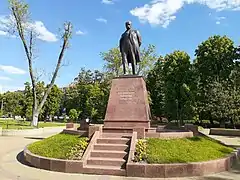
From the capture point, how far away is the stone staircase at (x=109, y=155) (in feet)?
25.8

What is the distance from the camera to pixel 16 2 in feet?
90.5

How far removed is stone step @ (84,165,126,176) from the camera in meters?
7.69

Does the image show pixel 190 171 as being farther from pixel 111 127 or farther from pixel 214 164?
pixel 111 127

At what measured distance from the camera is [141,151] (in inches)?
325

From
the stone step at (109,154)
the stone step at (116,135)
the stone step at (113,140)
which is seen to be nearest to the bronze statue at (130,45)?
the stone step at (116,135)

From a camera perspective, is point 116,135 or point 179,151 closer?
point 179,151

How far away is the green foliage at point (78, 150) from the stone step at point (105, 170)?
555mm

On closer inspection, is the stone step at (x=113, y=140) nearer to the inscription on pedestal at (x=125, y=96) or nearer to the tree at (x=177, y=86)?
the inscription on pedestal at (x=125, y=96)

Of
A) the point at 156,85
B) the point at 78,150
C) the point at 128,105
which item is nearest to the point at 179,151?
the point at 78,150

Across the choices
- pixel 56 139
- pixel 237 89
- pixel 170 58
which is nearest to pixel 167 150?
pixel 56 139

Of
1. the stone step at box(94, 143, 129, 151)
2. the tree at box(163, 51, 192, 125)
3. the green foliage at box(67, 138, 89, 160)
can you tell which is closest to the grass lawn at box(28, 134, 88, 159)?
the green foliage at box(67, 138, 89, 160)

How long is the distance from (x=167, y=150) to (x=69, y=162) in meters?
3.03

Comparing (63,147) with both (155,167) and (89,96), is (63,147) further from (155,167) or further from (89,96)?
(89,96)

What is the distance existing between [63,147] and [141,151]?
9.04 feet
